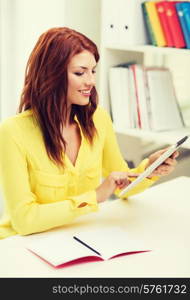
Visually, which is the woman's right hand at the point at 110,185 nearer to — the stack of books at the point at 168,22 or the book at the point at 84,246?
the book at the point at 84,246

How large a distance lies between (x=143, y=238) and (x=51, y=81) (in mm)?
566

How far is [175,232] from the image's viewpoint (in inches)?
63.1

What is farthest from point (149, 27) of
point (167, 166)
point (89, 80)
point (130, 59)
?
point (167, 166)

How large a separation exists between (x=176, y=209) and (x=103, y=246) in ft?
1.41

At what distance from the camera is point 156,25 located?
2.29 meters

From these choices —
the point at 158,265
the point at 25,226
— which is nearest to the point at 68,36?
the point at 25,226

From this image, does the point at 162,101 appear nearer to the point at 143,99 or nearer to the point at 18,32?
the point at 143,99

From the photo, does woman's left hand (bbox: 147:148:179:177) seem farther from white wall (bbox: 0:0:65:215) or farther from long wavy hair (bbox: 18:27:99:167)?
white wall (bbox: 0:0:65:215)

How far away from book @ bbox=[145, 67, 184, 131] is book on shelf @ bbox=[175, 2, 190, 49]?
0.94 feet

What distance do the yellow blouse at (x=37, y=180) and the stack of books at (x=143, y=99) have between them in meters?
0.60

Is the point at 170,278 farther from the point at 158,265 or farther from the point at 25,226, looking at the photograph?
the point at 25,226

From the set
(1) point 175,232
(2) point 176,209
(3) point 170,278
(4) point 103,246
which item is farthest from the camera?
(2) point 176,209

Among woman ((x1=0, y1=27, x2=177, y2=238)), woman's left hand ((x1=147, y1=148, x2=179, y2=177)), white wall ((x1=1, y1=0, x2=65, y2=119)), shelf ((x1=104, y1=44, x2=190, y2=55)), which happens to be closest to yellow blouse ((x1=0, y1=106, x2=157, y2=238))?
woman ((x1=0, y1=27, x2=177, y2=238))

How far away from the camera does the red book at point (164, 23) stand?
225 cm
